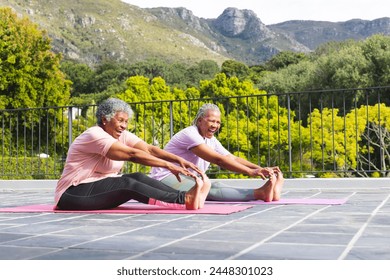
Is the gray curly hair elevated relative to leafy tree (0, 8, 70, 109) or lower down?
lower down

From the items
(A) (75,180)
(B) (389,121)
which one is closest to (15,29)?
(B) (389,121)

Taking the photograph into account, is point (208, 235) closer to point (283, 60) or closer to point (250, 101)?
point (250, 101)

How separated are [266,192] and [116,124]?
155 cm

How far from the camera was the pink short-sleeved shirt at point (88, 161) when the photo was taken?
13.5ft

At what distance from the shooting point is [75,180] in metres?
4.27

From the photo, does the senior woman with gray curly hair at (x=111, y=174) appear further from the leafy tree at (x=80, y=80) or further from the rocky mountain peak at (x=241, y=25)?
the rocky mountain peak at (x=241, y=25)

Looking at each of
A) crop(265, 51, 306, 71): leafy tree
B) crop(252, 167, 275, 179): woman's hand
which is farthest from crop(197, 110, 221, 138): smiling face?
crop(265, 51, 306, 71): leafy tree

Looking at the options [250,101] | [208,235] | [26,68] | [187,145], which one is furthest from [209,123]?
[26,68]

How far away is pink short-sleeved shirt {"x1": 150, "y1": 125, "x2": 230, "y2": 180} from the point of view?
4668 mm

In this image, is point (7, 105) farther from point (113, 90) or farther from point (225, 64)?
point (225, 64)

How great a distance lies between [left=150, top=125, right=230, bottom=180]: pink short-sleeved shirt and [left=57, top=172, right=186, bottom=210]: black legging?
555mm

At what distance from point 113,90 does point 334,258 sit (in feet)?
149

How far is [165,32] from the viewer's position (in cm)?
9012

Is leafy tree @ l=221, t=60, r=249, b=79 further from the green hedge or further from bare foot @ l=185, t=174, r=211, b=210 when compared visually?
bare foot @ l=185, t=174, r=211, b=210
